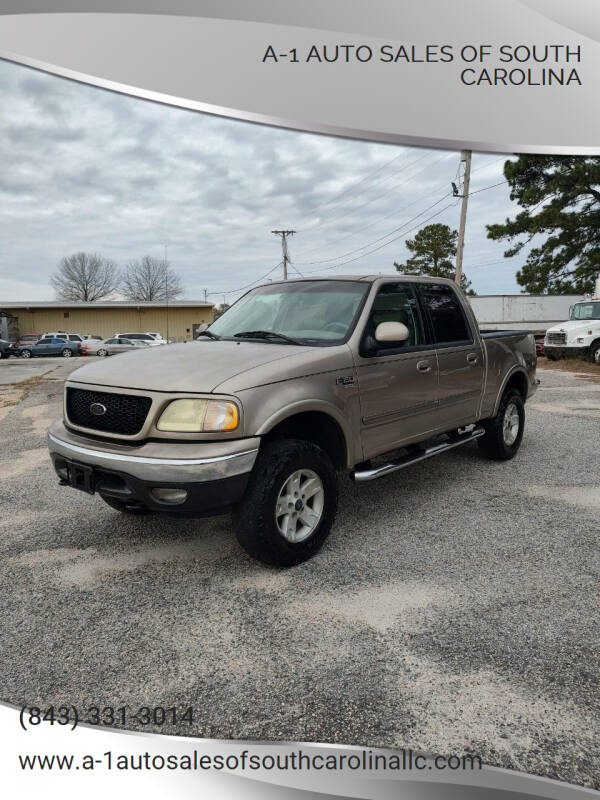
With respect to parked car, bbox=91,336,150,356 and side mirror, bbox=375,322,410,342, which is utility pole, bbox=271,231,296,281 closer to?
parked car, bbox=91,336,150,356

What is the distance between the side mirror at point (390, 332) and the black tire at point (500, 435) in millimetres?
2299

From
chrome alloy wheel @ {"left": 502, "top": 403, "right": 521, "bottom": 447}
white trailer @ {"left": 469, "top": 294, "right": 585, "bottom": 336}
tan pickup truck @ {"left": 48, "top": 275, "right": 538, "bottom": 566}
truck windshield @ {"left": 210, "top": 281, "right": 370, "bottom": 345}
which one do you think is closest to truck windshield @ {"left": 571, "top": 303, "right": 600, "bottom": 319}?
white trailer @ {"left": 469, "top": 294, "right": 585, "bottom": 336}

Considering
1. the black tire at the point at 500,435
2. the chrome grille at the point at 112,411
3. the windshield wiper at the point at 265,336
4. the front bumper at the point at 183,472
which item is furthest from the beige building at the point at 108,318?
the front bumper at the point at 183,472

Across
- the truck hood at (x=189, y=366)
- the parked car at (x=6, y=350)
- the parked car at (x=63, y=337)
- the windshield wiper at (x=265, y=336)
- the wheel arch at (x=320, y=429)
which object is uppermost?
the windshield wiper at (x=265, y=336)

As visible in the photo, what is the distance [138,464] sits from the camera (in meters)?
3.13

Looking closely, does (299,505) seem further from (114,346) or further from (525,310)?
(114,346)

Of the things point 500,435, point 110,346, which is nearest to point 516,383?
point 500,435

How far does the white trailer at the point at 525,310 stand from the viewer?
87.1ft

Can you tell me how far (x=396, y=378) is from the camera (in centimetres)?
429

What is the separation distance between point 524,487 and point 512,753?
11.2ft

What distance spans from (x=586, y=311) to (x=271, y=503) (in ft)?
63.2

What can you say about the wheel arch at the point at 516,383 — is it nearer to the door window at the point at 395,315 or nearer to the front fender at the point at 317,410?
the door window at the point at 395,315

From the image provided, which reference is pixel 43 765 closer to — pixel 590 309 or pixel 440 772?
pixel 440 772

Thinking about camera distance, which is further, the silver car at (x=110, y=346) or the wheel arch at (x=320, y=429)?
the silver car at (x=110, y=346)
